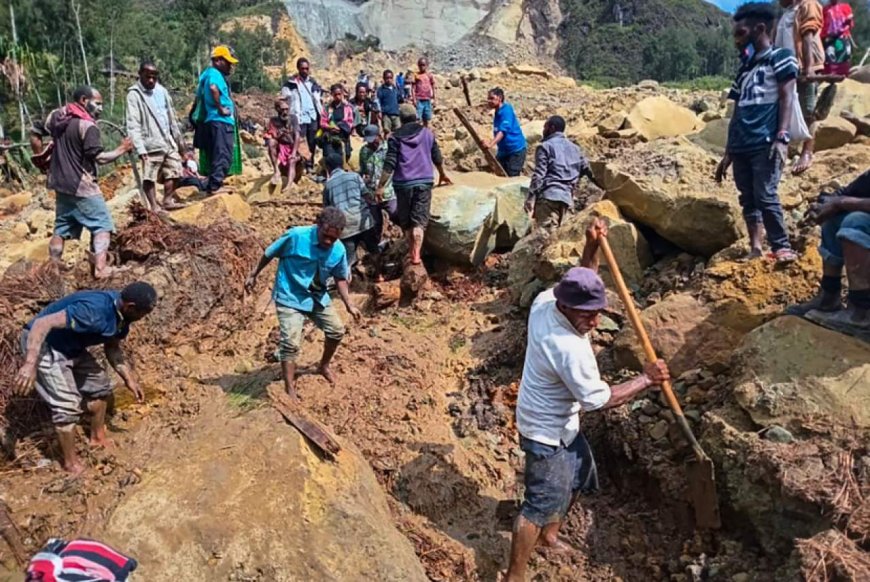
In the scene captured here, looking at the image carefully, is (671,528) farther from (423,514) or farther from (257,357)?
(257,357)

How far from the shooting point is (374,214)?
6.79 metres

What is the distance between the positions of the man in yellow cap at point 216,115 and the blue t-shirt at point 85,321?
3.46 metres

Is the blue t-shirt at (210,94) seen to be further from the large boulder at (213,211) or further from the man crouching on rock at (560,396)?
the man crouching on rock at (560,396)

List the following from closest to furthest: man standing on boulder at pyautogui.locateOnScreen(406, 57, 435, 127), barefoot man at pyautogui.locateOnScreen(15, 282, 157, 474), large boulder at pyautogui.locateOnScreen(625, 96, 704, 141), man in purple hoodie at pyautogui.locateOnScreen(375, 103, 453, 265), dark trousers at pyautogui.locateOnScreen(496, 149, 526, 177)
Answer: barefoot man at pyautogui.locateOnScreen(15, 282, 157, 474) → man in purple hoodie at pyautogui.locateOnScreen(375, 103, 453, 265) → dark trousers at pyautogui.locateOnScreen(496, 149, 526, 177) → large boulder at pyautogui.locateOnScreen(625, 96, 704, 141) → man standing on boulder at pyautogui.locateOnScreen(406, 57, 435, 127)

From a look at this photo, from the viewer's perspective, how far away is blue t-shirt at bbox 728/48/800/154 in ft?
13.4

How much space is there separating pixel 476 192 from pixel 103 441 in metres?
4.27

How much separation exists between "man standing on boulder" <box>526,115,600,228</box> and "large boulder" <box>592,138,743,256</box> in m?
0.34

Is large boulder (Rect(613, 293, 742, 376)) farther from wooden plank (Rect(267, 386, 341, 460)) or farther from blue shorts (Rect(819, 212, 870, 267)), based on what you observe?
wooden plank (Rect(267, 386, 341, 460))

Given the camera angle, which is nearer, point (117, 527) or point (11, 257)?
point (117, 527)

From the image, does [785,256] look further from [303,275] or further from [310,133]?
[310,133]

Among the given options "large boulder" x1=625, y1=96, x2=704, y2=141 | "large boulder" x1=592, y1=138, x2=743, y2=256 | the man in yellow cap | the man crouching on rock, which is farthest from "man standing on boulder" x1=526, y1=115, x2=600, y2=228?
"large boulder" x1=625, y1=96, x2=704, y2=141

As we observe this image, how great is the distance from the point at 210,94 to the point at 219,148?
23.5 inches

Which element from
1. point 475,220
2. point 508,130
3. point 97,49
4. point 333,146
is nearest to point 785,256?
point 475,220

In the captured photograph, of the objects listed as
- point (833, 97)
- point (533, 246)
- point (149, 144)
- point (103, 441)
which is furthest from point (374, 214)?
point (833, 97)
